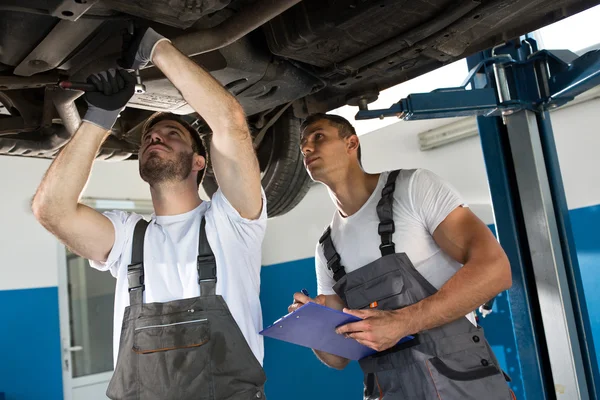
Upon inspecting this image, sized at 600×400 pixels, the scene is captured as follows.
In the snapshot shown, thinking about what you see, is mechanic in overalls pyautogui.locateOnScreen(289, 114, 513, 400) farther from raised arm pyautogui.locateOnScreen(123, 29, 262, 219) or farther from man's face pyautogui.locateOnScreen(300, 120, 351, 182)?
raised arm pyautogui.locateOnScreen(123, 29, 262, 219)

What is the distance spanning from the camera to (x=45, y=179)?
3.66ft

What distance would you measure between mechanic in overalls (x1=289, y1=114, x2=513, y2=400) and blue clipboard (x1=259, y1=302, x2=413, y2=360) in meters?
0.03

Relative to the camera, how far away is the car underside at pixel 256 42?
110 centimetres

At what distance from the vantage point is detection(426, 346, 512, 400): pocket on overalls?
43.8 inches

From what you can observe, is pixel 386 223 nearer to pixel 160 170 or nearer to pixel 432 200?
pixel 432 200

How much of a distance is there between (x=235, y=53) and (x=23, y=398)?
10.9ft

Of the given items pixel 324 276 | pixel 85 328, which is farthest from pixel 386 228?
pixel 85 328

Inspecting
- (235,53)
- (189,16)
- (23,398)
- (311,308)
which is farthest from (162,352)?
(23,398)

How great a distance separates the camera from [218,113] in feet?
3.52

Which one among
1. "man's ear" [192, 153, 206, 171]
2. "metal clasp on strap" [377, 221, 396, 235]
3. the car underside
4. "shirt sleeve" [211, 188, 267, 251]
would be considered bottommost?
"metal clasp on strap" [377, 221, 396, 235]

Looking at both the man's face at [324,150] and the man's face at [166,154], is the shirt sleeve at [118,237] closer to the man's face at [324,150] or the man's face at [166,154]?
the man's face at [166,154]

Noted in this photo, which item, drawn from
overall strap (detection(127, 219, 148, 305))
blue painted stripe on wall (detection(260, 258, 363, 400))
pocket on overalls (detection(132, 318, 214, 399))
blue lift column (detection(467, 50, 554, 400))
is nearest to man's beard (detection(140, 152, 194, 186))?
overall strap (detection(127, 219, 148, 305))

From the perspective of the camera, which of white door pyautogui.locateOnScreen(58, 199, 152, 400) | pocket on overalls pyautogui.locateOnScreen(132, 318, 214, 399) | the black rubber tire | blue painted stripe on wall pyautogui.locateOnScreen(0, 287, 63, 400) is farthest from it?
white door pyautogui.locateOnScreen(58, 199, 152, 400)

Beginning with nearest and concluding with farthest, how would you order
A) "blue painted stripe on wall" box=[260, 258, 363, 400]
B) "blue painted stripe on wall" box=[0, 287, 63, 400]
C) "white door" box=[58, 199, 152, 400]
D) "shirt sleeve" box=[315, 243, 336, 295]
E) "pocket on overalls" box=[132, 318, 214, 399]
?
"pocket on overalls" box=[132, 318, 214, 399] < "shirt sleeve" box=[315, 243, 336, 295] < "blue painted stripe on wall" box=[0, 287, 63, 400] < "blue painted stripe on wall" box=[260, 258, 363, 400] < "white door" box=[58, 199, 152, 400]
